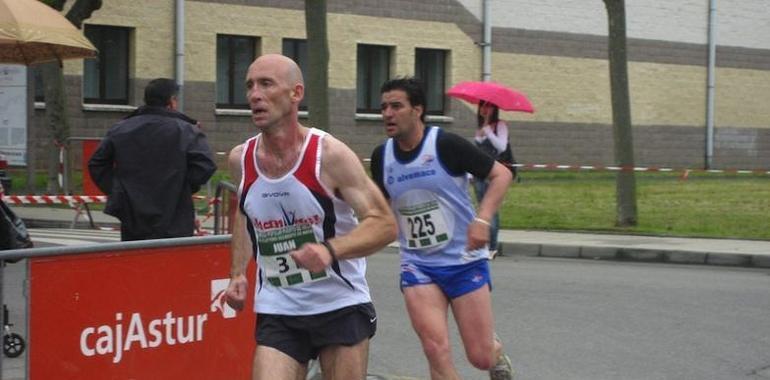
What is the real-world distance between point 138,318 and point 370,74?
28.4 meters

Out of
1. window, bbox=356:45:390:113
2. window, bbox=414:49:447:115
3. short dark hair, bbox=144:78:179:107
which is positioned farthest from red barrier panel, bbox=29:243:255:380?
window, bbox=414:49:447:115

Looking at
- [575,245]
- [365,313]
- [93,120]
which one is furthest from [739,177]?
[365,313]

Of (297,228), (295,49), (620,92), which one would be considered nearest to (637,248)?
(620,92)

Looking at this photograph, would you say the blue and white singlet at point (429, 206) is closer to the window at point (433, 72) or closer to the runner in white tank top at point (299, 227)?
the runner in white tank top at point (299, 227)

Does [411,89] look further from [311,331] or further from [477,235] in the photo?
[311,331]

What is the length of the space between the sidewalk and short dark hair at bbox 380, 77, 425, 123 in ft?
28.7

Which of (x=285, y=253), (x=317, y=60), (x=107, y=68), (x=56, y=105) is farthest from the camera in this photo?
(x=107, y=68)

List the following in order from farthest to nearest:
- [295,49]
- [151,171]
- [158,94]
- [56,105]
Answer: [295,49]
[56,105]
[158,94]
[151,171]

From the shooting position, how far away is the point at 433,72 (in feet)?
119

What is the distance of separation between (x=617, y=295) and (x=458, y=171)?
5.95 m

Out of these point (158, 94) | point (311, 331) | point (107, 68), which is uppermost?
point (107, 68)

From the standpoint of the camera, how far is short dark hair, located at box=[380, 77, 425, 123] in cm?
702

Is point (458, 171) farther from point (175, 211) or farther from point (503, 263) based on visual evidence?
point (503, 263)

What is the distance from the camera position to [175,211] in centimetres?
836
